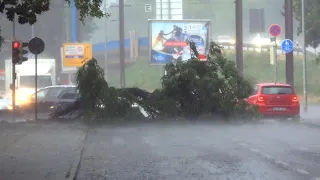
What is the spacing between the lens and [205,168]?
38.1 feet

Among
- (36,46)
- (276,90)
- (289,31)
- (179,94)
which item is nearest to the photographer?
(179,94)

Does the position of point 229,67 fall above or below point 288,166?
above

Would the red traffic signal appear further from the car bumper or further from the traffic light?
the car bumper

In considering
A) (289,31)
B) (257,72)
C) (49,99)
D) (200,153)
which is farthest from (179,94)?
(257,72)

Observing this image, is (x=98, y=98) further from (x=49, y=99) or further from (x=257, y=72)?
(x=257, y=72)

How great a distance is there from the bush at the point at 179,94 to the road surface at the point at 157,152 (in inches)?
37.6

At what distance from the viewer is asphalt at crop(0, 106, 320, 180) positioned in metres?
11.0

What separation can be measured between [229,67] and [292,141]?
7.16 meters

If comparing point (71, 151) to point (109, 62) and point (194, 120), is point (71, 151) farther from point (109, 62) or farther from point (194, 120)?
point (109, 62)

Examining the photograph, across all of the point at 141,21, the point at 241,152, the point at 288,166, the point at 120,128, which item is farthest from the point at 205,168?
Result: the point at 141,21

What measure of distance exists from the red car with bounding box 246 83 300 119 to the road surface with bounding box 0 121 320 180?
13.4ft

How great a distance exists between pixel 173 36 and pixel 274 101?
63.3 ft

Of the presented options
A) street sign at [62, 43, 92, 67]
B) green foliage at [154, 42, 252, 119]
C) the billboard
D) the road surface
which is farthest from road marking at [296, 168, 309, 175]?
street sign at [62, 43, 92, 67]

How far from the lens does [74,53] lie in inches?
2103
